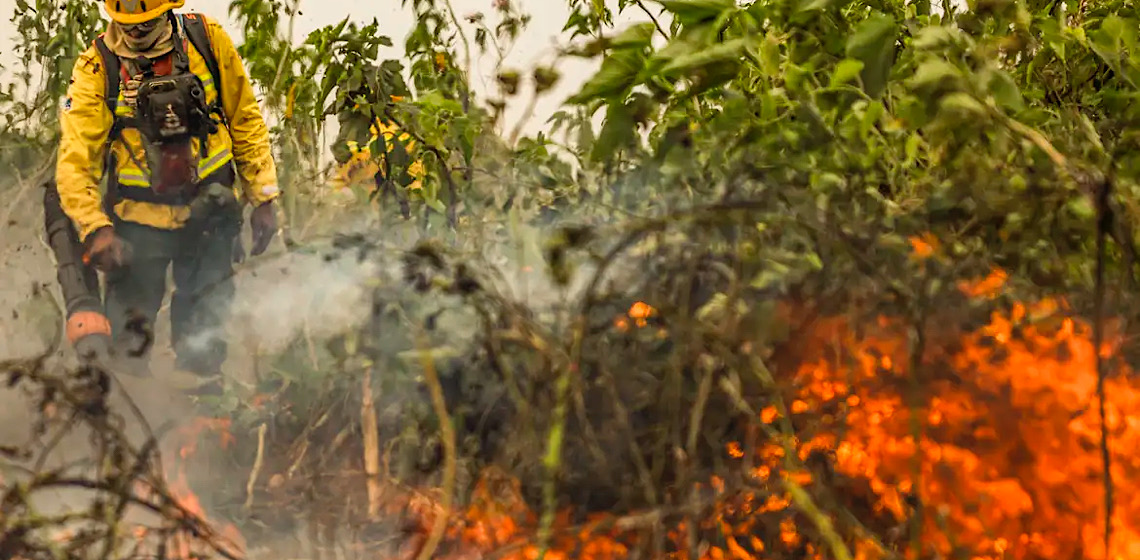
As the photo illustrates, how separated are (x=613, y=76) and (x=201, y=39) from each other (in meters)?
1.22

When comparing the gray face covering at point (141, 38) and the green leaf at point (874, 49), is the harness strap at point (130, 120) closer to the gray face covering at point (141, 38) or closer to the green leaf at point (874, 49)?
the gray face covering at point (141, 38)

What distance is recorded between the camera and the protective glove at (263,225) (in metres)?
1.70

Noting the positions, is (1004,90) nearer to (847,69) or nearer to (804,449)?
(847,69)

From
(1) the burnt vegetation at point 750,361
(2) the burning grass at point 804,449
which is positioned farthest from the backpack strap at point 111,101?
(2) the burning grass at point 804,449

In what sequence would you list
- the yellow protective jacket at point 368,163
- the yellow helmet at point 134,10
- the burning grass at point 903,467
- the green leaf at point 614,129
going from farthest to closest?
the yellow helmet at point 134,10 < the yellow protective jacket at point 368,163 < the green leaf at point 614,129 < the burning grass at point 903,467

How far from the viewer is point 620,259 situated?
0.76m

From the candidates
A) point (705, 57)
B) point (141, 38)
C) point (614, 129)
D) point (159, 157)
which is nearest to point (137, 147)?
point (159, 157)

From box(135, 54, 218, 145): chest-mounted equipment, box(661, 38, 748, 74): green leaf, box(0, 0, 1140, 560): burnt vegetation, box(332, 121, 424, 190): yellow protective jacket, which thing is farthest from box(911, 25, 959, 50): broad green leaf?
box(135, 54, 218, 145): chest-mounted equipment

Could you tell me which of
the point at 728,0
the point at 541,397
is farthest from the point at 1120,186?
the point at 541,397

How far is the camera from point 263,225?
174 cm

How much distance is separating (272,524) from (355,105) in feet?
2.74

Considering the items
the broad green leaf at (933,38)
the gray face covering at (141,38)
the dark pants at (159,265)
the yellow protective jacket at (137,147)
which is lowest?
the broad green leaf at (933,38)

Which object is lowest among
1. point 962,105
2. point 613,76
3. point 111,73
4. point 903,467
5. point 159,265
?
point 903,467

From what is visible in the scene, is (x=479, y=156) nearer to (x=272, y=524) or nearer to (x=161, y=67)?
(x=161, y=67)
